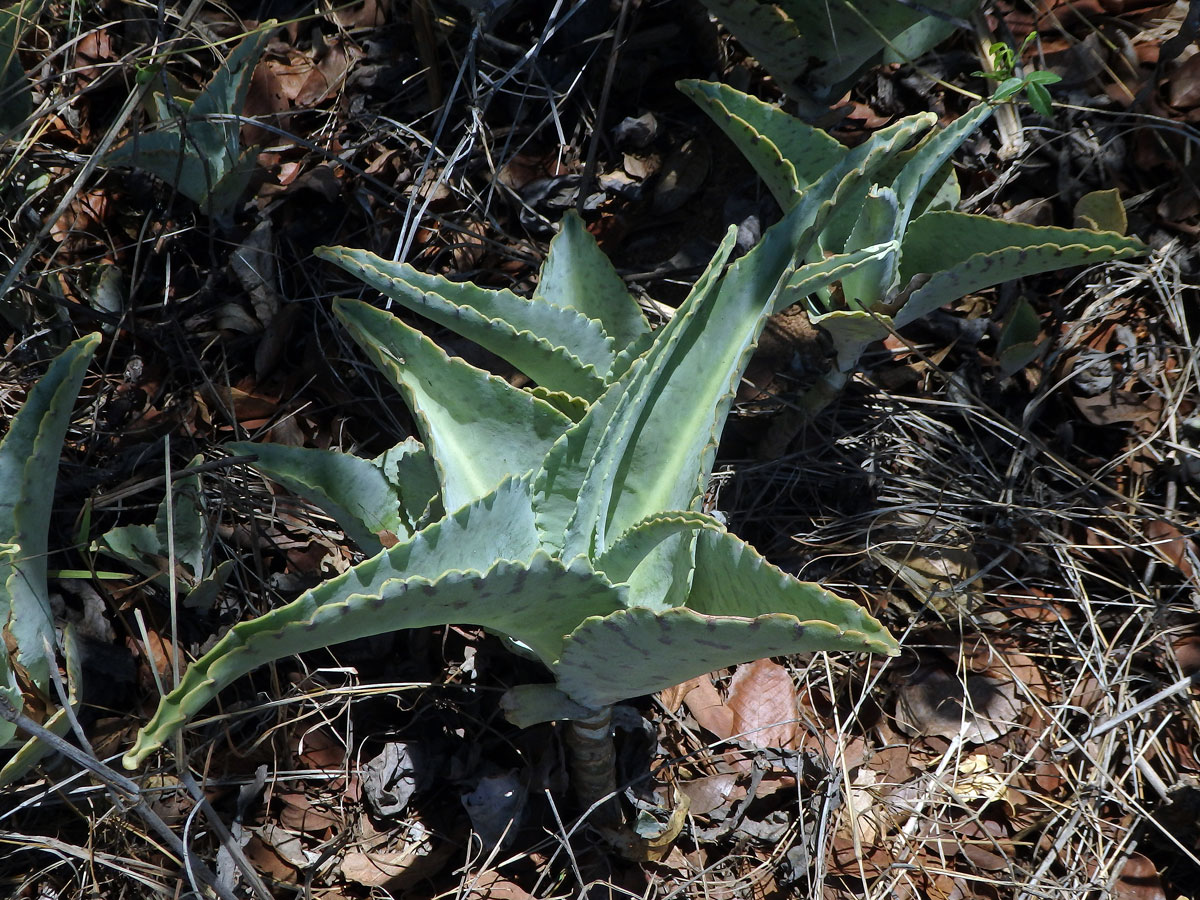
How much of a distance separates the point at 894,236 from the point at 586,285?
363 mm

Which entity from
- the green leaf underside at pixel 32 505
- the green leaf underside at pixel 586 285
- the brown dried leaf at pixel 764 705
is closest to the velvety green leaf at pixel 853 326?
the green leaf underside at pixel 586 285

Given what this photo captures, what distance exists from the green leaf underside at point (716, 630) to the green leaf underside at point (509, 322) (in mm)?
283

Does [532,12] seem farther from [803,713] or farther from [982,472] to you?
[803,713]

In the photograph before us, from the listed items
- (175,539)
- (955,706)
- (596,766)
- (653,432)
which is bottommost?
(955,706)

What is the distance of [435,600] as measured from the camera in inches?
26.4

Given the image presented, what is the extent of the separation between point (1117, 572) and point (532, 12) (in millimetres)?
1293

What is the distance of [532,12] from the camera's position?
63.0 inches

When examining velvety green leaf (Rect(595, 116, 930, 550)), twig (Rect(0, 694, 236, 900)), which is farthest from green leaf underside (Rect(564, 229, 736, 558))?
twig (Rect(0, 694, 236, 900))

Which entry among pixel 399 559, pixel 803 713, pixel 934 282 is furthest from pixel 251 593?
pixel 934 282

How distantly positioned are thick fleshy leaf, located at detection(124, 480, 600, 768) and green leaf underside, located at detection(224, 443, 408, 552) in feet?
0.79

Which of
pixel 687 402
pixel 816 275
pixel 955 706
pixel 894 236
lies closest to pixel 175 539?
pixel 687 402

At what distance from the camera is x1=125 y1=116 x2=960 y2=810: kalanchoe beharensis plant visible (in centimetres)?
66

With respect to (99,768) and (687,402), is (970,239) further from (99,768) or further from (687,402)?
(99,768)

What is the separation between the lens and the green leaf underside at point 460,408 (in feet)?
3.01
